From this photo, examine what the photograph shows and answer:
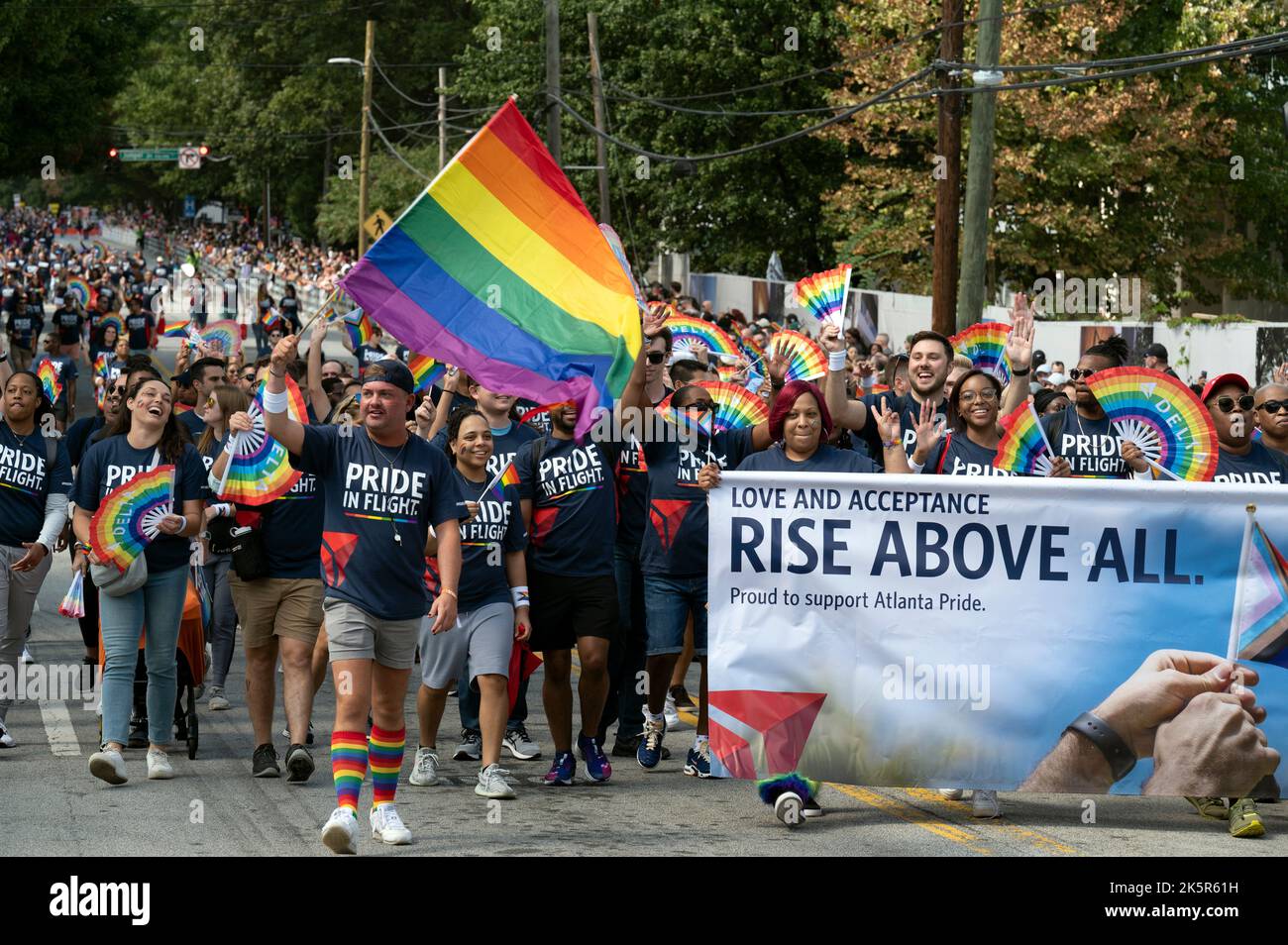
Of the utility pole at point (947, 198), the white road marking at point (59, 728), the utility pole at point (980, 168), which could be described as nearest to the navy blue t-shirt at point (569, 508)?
the white road marking at point (59, 728)

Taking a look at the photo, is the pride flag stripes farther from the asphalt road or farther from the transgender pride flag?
the transgender pride flag

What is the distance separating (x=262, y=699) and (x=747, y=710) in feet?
8.59

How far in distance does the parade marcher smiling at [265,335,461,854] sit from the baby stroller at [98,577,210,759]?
→ 6.92 feet

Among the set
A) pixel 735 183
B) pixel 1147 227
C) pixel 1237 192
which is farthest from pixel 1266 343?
pixel 735 183

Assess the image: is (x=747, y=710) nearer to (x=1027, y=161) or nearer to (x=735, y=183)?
(x=1027, y=161)

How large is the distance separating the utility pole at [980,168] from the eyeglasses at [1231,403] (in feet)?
32.5

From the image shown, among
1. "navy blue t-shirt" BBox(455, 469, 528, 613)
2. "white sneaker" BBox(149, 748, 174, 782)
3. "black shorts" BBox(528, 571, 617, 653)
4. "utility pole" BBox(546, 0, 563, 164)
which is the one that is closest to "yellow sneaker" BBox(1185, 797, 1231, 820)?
"black shorts" BBox(528, 571, 617, 653)

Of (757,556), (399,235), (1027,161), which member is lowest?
(757,556)

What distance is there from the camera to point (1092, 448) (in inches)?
380

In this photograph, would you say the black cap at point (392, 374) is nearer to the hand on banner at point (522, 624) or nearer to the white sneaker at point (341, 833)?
the hand on banner at point (522, 624)

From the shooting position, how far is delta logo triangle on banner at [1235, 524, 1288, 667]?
810 centimetres

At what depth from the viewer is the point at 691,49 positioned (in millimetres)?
42562

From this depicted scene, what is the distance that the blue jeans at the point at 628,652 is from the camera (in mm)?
10055

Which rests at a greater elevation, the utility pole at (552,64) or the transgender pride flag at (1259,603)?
the utility pole at (552,64)
